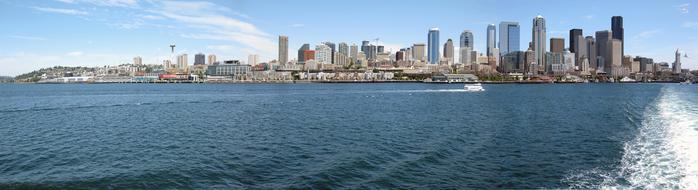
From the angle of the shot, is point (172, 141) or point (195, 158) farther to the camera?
point (172, 141)

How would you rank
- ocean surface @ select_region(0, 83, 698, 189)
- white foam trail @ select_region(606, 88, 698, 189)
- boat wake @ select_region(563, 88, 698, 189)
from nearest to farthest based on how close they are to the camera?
1. boat wake @ select_region(563, 88, 698, 189)
2. white foam trail @ select_region(606, 88, 698, 189)
3. ocean surface @ select_region(0, 83, 698, 189)

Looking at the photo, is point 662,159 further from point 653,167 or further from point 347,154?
point 347,154

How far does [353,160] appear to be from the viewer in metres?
19.0

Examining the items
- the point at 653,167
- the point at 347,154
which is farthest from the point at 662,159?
the point at 347,154

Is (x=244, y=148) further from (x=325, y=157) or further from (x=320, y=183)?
(x=320, y=183)

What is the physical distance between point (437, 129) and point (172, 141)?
1467cm

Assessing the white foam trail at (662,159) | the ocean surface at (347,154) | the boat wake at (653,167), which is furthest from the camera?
the ocean surface at (347,154)

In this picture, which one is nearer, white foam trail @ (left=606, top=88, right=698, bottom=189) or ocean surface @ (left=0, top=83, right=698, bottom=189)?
white foam trail @ (left=606, top=88, right=698, bottom=189)

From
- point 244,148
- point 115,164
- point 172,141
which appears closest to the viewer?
point 115,164

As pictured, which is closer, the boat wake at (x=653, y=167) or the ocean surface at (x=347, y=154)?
the boat wake at (x=653, y=167)

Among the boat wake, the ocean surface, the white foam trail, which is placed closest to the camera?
the boat wake

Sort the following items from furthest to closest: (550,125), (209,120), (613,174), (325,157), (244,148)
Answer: (209,120) < (550,125) < (244,148) < (325,157) < (613,174)

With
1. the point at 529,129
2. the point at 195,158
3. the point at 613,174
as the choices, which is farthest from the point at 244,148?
the point at 529,129

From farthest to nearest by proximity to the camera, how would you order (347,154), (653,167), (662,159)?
(347,154), (662,159), (653,167)
